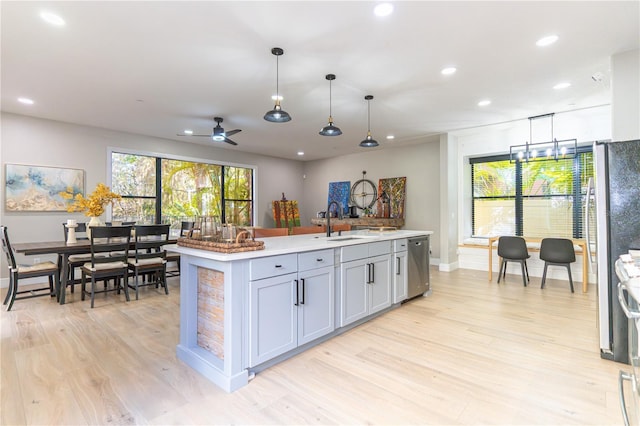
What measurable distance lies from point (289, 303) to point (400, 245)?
1.90m

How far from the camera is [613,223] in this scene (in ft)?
8.52

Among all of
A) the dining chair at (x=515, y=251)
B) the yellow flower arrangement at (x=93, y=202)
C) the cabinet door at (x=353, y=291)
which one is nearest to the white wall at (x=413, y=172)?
the dining chair at (x=515, y=251)

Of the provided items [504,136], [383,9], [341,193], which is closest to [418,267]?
[383,9]

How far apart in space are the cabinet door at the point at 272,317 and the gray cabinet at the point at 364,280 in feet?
2.17

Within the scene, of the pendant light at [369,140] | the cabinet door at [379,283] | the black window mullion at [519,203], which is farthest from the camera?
the black window mullion at [519,203]

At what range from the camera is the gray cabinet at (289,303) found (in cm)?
230

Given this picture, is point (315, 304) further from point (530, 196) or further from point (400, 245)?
point (530, 196)

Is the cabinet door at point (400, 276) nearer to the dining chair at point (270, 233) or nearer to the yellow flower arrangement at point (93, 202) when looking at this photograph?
the dining chair at point (270, 233)

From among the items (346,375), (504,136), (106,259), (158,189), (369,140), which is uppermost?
(504,136)

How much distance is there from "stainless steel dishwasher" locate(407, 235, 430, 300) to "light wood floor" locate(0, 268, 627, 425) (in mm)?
484

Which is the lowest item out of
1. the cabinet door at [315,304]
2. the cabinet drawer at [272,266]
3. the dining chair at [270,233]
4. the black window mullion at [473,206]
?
the cabinet door at [315,304]

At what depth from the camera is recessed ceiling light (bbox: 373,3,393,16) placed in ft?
7.85

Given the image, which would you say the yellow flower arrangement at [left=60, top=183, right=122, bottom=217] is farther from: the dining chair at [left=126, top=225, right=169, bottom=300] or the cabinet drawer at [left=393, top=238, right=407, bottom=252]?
the cabinet drawer at [left=393, top=238, right=407, bottom=252]

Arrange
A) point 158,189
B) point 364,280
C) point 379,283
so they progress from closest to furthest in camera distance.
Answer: point 364,280
point 379,283
point 158,189
